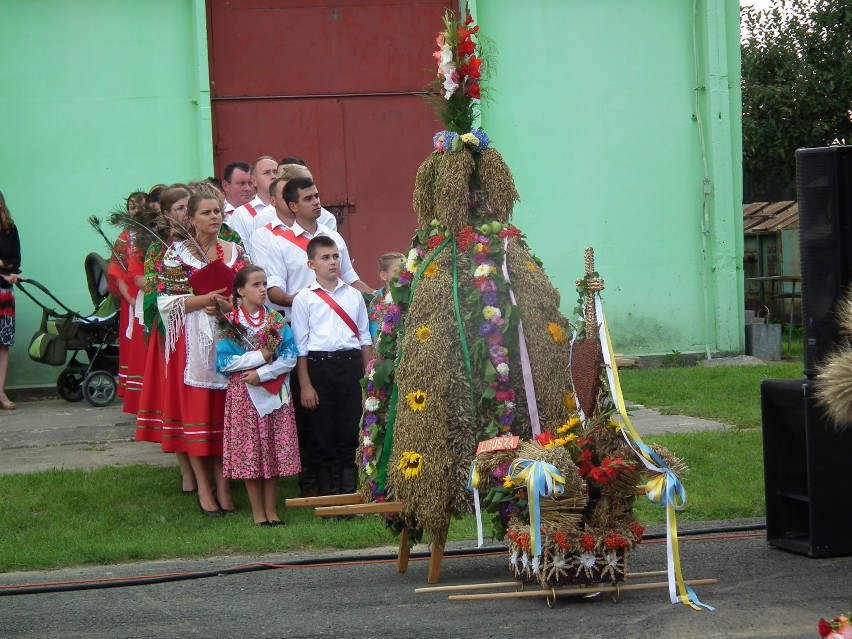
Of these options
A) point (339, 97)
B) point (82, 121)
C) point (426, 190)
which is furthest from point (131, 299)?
point (339, 97)

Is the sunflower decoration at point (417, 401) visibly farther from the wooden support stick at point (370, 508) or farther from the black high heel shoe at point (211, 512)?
the black high heel shoe at point (211, 512)

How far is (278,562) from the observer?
23.6 ft

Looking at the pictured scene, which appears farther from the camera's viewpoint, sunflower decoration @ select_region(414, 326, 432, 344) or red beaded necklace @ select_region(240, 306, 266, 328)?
red beaded necklace @ select_region(240, 306, 266, 328)

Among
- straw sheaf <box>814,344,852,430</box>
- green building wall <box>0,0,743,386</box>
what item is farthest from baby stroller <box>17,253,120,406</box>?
straw sheaf <box>814,344,852,430</box>

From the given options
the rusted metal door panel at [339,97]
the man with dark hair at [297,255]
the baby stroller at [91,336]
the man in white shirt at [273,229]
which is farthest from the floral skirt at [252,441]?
the rusted metal door panel at [339,97]

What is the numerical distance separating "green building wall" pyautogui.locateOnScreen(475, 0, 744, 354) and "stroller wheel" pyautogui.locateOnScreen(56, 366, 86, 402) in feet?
16.2

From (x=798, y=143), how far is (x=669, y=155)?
7.96 m

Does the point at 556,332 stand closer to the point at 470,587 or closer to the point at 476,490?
the point at 476,490

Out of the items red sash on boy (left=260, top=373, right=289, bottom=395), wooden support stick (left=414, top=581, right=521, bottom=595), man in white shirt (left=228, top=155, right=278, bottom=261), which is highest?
man in white shirt (left=228, top=155, right=278, bottom=261)

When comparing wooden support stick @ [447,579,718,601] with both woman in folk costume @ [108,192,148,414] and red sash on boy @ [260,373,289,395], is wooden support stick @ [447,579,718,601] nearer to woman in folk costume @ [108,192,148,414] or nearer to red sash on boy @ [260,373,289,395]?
red sash on boy @ [260,373,289,395]

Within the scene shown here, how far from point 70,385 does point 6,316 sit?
0.93 metres

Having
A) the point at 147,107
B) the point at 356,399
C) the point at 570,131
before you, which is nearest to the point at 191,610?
the point at 356,399

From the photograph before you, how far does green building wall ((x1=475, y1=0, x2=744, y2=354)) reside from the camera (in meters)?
14.0

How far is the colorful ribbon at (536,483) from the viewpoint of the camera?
221 inches
